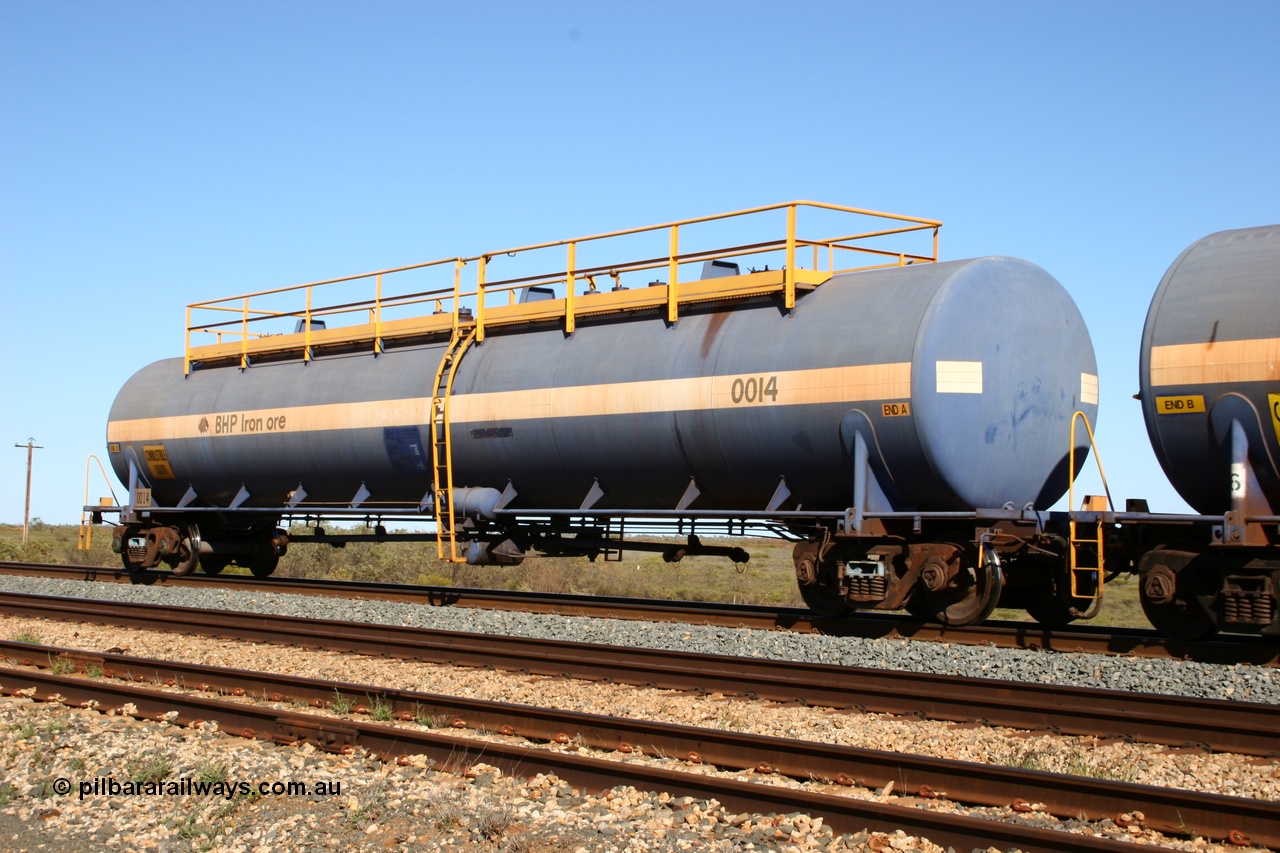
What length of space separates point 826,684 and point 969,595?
14.1 feet

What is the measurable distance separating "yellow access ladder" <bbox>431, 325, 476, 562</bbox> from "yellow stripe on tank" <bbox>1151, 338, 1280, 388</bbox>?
32.2ft

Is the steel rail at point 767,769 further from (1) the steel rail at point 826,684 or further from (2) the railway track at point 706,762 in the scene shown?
(1) the steel rail at point 826,684

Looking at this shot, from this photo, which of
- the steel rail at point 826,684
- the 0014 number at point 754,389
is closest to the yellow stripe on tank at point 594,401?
the 0014 number at point 754,389

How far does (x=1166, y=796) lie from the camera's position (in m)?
6.45

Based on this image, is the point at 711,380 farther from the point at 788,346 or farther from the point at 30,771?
the point at 30,771

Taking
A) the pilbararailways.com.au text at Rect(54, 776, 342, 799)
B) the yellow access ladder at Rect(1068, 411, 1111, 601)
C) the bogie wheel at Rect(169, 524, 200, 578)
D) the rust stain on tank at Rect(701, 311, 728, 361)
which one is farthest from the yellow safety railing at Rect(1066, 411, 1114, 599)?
the bogie wheel at Rect(169, 524, 200, 578)

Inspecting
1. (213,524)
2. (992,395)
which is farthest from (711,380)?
(213,524)

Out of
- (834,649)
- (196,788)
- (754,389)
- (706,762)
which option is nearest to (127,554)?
(754,389)

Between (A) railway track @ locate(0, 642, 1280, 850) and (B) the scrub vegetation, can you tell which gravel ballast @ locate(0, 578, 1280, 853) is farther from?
(B) the scrub vegetation

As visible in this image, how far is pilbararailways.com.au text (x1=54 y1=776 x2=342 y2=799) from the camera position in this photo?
24.8 feet

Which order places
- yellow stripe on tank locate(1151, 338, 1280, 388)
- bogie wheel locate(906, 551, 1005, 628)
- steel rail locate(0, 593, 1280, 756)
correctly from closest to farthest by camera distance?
→ steel rail locate(0, 593, 1280, 756) → yellow stripe on tank locate(1151, 338, 1280, 388) → bogie wheel locate(906, 551, 1005, 628)

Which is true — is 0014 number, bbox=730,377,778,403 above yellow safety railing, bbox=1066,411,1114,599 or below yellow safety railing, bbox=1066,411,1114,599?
above

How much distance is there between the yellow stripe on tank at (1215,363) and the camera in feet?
37.6

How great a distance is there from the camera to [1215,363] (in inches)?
464
